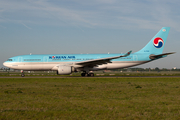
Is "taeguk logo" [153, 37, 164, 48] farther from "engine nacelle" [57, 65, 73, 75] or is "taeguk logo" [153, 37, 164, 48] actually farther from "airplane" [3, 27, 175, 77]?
"engine nacelle" [57, 65, 73, 75]

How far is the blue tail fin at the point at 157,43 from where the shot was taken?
34312mm

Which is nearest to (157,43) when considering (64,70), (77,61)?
(77,61)

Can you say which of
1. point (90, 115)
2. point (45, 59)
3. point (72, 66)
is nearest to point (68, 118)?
point (90, 115)

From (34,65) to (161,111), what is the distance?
93.6 feet

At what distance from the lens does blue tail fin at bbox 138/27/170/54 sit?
113 ft

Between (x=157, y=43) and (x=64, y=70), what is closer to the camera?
(x=64, y=70)

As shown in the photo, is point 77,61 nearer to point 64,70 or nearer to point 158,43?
point 64,70

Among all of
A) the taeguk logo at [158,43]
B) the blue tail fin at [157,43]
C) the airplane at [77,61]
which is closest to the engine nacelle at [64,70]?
the airplane at [77,61]

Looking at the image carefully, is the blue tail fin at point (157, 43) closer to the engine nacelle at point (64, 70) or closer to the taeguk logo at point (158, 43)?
the taeguk logo at point (158, 43)

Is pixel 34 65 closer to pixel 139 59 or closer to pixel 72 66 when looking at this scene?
pixel 72 66

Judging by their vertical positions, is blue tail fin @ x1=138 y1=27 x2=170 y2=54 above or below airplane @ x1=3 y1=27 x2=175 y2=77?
above

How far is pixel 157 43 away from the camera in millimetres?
34469

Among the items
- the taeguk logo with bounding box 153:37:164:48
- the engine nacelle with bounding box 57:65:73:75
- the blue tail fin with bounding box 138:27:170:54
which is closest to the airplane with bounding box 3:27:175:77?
the blue tail fin with bounding box 138:27:170:54

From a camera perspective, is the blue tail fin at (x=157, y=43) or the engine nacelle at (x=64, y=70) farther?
the blue tail fin at (x=157, y=43)
